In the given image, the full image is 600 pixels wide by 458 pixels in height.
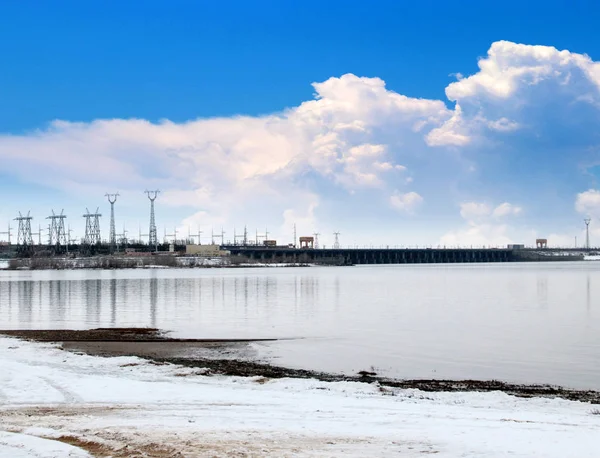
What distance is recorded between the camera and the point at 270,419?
15.9m

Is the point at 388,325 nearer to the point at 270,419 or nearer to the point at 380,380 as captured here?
the point at 380,380

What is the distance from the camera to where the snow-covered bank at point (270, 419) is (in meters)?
13.4

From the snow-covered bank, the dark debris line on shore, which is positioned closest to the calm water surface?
the dark debris line on shore

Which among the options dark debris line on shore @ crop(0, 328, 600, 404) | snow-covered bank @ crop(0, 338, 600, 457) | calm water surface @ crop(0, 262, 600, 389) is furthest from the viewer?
calm water surface @ crop(0, 262, 600, 389)

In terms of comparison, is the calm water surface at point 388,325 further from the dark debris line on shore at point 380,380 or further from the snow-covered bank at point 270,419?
the snow-covered bank at point 270,419

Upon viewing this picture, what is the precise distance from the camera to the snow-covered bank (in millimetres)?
13430

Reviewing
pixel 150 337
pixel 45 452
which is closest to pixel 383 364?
pixel 150 337

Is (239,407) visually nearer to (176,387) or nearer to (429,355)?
(176,387)

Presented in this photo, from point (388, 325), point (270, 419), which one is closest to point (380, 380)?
point (270, 419)

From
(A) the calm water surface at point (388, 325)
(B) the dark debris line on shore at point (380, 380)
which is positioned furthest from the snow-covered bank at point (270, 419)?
(A) the calm water surface at point (388, 325)

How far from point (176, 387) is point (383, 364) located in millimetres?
10856

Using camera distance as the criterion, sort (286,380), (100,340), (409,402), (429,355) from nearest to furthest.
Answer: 1. (409,402)
2. (286,380)
3. (429,355)
4. (100,340)

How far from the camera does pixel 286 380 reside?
74.6 feet

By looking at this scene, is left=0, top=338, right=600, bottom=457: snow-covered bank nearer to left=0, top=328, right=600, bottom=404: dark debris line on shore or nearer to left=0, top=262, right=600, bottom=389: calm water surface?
left=0, top=328, right=600, bottom=404: dark debris line on shore
